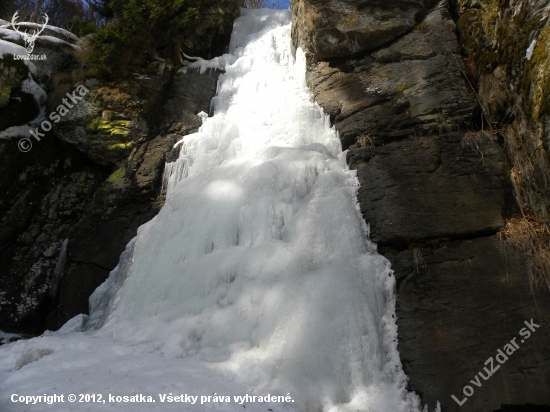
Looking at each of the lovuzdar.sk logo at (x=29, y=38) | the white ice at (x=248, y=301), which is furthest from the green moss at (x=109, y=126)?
the lovuzdar.sk logo at (x=29, y=38)

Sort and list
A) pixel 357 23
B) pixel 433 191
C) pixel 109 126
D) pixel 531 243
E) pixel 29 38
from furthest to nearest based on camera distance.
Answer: pixel 29 38 → pixel 109 126 → pixel 357 23 → pixel 433 191 → pixel 531 243

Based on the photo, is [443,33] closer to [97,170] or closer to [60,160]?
[97,170]

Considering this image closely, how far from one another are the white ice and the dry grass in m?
1.39

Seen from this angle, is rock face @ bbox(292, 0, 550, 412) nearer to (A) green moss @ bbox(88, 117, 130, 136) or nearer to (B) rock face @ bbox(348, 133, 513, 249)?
(B) rock face @ bbox(348, 133, 513, 249)

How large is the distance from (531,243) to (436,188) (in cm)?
122

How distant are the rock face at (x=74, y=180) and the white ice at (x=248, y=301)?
68 centimetres

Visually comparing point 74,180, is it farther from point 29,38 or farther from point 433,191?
point 433,191

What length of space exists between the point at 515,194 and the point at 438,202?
925 mm

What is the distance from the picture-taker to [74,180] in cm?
822

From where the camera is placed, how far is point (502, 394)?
151 inches

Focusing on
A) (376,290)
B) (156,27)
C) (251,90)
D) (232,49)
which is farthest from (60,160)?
(376,290)

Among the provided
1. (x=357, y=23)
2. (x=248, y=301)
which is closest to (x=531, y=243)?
(x=248, y=301)

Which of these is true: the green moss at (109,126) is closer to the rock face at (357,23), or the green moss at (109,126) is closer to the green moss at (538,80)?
the rock face at (357,23)

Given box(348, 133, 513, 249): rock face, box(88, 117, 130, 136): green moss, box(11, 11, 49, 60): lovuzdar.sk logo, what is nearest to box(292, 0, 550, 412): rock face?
box(348, 133, 513, 249): rock face
